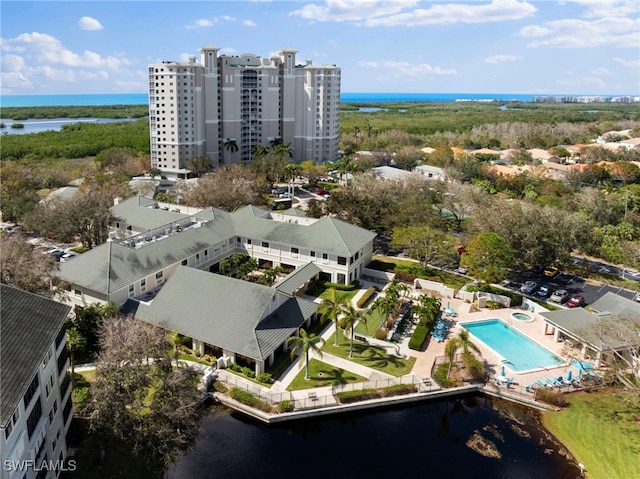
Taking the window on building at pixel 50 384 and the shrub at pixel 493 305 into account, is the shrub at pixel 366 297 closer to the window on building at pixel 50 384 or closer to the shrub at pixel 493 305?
the shrub at pixel 493 305

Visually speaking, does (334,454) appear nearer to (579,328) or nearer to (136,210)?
(579,328)

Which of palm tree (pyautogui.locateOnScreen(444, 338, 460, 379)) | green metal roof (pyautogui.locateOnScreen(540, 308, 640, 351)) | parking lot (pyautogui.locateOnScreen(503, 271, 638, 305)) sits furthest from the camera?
parking lot (pyautogui.locateOnScreen(503, 271, 638, 305))

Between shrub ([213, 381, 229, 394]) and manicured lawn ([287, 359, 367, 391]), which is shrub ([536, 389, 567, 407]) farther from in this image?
shrub ([213, 381, 229, 394])

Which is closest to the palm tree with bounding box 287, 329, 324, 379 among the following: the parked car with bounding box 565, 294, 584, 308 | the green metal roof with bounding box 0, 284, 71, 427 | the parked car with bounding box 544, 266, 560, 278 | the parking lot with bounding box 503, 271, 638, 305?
the green metal roof with bounding box 0, 284, 71, 427

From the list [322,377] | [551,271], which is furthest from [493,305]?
[322,377]

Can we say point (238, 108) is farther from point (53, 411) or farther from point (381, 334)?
point (53, 411)

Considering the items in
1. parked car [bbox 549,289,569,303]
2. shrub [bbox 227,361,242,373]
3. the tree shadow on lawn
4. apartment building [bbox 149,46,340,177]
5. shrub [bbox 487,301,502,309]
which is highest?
apartment building [bbox 149,46,340,177]
